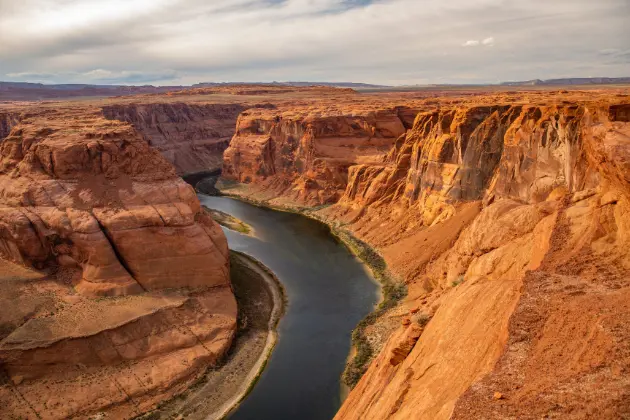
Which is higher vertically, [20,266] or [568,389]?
[568,389]

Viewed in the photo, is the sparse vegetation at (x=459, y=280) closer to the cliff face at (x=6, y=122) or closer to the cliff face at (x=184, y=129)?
the cliff face at (x=184, y=129)

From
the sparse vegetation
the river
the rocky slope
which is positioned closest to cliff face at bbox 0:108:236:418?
the river

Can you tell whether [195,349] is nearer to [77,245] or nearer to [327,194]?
[77,245]

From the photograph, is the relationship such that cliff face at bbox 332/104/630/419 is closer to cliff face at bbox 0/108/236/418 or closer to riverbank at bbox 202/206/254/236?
cliff face at bbox 0/108/236/418

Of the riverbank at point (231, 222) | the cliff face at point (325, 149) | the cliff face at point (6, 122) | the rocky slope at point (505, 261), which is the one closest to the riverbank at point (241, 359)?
the rocky slope at point (505, 261)

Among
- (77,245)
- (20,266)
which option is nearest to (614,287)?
(77,245)

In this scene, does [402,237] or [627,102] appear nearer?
[627,102]
